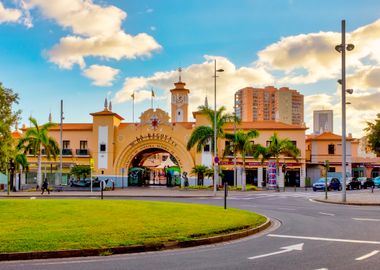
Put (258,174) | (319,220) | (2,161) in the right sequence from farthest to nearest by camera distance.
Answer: (258,174) < (2,161) < (319,220)

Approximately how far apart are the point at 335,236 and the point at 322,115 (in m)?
132

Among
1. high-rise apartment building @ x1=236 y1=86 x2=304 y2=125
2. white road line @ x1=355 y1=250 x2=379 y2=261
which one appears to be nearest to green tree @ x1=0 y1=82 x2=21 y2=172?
white road line @ x1=355 y1=250 x2=379 y2=261

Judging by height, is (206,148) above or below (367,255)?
above

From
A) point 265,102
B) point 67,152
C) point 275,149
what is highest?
point 265,102

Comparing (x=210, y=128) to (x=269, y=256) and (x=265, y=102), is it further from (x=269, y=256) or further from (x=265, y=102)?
(x=265, y=102)

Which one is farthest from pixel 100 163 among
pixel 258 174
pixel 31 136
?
pixel 258 174

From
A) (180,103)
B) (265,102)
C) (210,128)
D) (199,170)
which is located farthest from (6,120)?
(265,102)

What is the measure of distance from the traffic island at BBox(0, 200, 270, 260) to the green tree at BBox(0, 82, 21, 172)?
339 cm

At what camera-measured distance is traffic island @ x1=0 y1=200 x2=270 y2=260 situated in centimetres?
1120

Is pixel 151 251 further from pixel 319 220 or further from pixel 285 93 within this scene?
pixel 285 93

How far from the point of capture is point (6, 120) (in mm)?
21891

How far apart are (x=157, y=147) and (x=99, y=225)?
163ft

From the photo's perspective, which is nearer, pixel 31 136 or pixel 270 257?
pixel 270 257

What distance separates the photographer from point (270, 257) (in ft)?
35.3
